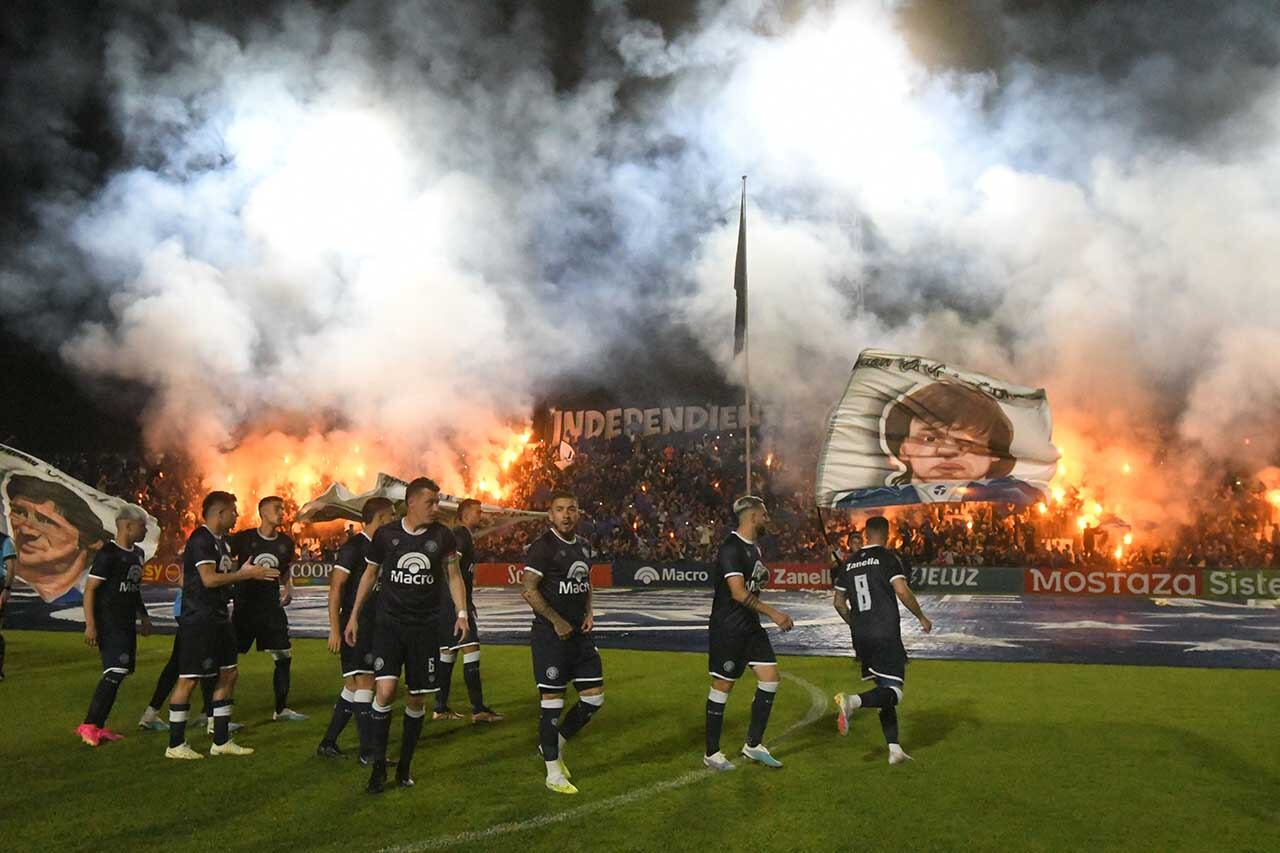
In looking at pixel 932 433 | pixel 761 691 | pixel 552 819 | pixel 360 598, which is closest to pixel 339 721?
pixel 360 598

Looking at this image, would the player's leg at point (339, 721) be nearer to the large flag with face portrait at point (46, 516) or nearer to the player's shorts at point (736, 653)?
the player's shorts at point (736, 653)

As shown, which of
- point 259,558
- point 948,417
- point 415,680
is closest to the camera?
point 415,680

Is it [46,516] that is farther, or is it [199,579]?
[46,516]

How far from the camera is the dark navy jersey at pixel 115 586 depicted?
8695 millimetres

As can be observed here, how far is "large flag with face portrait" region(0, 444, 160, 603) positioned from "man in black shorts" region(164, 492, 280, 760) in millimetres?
5896

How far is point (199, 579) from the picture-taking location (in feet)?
25.6

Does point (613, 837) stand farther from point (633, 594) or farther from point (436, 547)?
point (633, 594)

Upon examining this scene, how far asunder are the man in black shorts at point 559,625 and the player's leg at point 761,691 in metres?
1.25

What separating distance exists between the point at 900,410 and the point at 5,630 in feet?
59.5

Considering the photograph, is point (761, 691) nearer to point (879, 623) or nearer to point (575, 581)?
point (879, 623)

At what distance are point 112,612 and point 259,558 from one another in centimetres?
136

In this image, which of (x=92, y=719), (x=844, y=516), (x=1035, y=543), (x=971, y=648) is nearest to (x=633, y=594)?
(x=844, y=516)

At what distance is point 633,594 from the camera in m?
28.2

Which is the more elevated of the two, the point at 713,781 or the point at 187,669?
the point at 187,669
